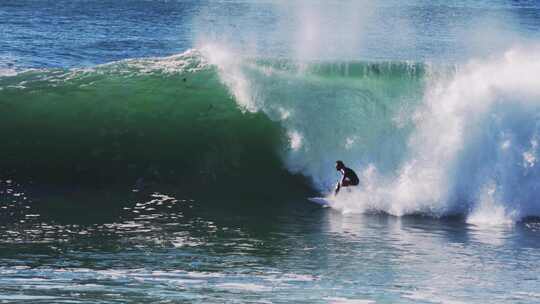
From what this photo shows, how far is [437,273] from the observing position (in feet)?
37.3

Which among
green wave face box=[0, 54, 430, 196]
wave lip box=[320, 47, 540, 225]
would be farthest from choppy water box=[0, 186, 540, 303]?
green wave face box=[0, 54, 430, 196]

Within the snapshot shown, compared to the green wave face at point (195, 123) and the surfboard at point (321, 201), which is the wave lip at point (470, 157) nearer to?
the surfboard at point (321, 201)

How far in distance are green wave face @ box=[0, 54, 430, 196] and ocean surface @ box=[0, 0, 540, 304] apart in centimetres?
3

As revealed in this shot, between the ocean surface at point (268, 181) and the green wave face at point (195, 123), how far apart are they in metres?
0.03

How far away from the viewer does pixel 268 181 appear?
1688cm

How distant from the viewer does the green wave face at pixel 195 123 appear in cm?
1692

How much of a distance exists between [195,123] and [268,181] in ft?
6.97

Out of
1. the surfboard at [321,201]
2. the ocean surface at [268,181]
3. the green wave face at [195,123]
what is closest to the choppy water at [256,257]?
the ocean surface at [268,181]

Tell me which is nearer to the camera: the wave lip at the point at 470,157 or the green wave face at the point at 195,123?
the wave lip at the point at 470,157

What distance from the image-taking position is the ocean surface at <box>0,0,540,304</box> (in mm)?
11000

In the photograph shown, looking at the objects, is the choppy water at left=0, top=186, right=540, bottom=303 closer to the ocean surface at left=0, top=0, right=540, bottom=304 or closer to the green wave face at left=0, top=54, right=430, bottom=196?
the ocean surface at left=0, top=0, right=540, bottom=304

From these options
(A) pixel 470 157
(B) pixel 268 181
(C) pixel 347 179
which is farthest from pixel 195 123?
(A) pixel 470 157

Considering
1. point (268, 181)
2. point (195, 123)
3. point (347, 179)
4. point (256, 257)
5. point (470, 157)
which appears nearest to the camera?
point (256, 257)

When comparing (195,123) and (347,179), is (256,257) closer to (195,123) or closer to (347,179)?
(347,179)
